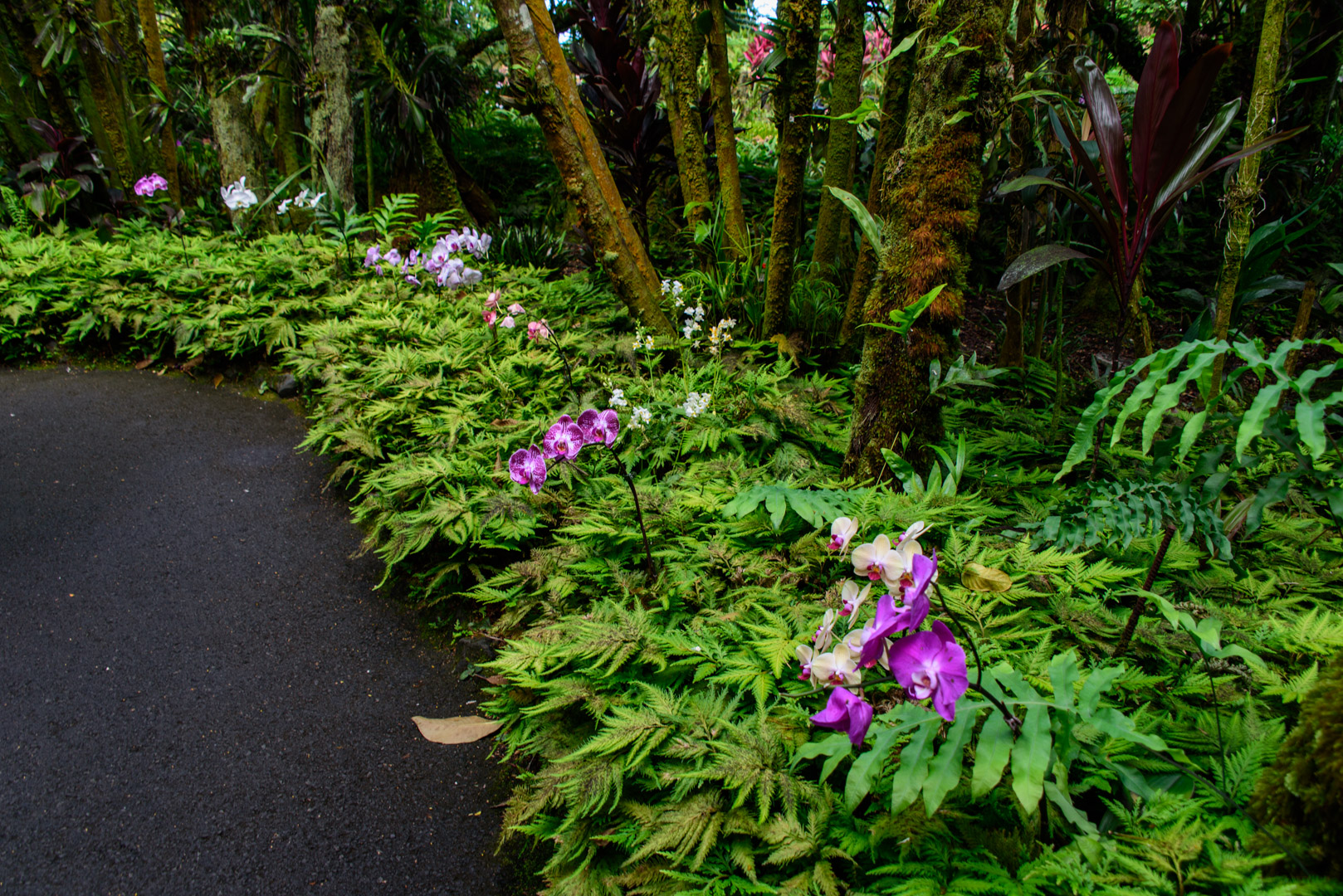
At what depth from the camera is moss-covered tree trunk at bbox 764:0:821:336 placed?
10.4 feet

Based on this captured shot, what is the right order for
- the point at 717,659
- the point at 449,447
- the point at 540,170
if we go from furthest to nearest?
1. the point at 540,170
2. the point at 449,447
3. the point at 717,659

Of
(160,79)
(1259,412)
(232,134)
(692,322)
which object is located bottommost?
(692,322)

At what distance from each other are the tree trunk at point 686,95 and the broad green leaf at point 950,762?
3463mm

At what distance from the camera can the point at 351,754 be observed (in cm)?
193

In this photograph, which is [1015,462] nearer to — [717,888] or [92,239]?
[717,888]

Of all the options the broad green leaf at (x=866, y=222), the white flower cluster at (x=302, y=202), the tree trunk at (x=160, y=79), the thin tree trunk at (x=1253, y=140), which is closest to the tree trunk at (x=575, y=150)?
the broad green leaf at (x=866, y=222)

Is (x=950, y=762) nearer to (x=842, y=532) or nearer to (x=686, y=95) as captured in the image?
(x=842, y=532)

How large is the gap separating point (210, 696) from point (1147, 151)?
3390 mm

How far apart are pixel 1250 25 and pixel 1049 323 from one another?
214 centimetres

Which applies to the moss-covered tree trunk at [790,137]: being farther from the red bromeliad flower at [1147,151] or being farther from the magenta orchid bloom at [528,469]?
the magenta orchid bloom at [528,469]

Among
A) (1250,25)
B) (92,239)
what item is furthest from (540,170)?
(1250,25)

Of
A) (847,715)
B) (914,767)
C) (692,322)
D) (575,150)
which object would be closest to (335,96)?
(575,150)

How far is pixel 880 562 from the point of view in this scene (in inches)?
42.8

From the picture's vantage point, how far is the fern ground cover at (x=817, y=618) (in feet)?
3.50
